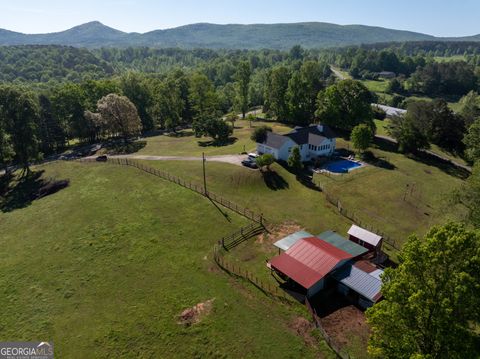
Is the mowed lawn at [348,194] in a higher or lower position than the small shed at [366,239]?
lower

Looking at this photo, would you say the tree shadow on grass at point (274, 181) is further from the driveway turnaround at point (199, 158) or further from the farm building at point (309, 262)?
the farm building at point (309, 262)

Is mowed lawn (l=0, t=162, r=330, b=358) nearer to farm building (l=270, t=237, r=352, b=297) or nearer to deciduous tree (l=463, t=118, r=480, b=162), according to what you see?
farm building (l=270, t=237, r=352, b=297)

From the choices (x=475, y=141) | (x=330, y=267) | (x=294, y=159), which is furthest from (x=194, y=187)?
(x=475, y=141)

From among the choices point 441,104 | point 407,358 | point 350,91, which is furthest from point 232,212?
point 441,104

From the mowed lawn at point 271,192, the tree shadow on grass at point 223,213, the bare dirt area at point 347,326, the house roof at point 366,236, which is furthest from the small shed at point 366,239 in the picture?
the tree shadow on grass at point 223,213

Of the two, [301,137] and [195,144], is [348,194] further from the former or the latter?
[195,144]
